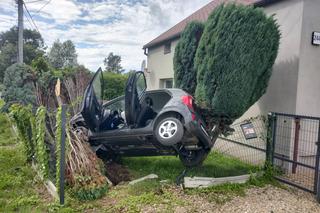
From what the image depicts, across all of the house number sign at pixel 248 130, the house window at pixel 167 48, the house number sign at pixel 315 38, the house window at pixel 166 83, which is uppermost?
the house window at pixel 167 48

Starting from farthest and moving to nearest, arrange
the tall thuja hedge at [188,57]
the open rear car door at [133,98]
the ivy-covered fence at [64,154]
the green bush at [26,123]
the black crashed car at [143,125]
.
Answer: the tall thuja hedge at [188,57], the green bush at [26,123], the open rear car door at [133,98], the black crashed car at [143,125], the ivy-covered fence at [64,154]

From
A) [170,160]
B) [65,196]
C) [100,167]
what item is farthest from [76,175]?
[170,160]

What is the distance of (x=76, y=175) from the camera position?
4.25 metres

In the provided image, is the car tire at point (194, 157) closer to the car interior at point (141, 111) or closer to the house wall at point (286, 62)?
the car interior at point (141, 111)

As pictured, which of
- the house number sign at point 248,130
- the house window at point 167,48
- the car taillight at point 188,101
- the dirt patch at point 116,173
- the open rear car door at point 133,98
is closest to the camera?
the car taillight at point 188,101

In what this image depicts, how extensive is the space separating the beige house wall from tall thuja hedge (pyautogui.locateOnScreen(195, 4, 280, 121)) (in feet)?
2.11

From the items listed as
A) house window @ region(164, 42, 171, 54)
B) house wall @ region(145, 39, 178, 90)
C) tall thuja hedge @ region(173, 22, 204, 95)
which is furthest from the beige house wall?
house window @ region(164, 42, 171, 54)

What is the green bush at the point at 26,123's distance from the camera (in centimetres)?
538

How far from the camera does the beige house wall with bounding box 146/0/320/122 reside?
5.66m

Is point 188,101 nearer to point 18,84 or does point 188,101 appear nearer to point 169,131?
point 169,131

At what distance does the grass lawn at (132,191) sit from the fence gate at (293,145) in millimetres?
574

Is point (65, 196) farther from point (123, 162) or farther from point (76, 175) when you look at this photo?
point (123, 162)

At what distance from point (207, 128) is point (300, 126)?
2053 mm

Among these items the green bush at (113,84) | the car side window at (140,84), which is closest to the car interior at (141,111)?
the car side window at (140,84)
